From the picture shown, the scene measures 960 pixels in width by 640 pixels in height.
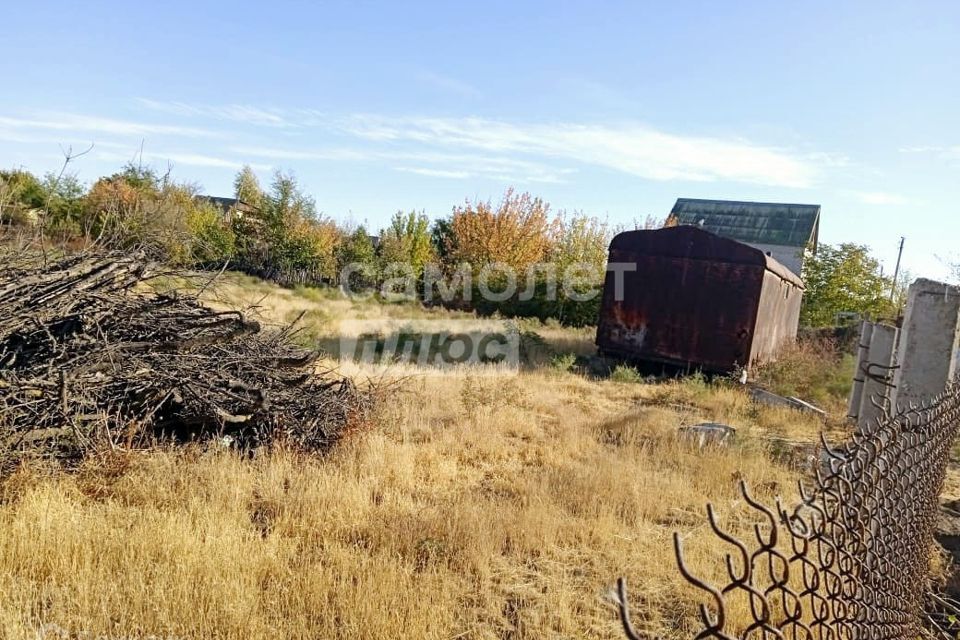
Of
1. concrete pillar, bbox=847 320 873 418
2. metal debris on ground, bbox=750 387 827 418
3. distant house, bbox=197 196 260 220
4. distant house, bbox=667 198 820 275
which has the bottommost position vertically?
metal debris on ground, bbox=750 387 827 418

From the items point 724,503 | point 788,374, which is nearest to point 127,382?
point 724,503

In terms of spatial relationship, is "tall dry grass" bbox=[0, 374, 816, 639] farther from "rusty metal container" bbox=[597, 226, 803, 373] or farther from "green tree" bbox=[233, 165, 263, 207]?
"green tree" bbox=[233, 165, 263, 207]

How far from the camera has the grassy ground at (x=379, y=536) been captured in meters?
2.79

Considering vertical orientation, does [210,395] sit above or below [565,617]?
above

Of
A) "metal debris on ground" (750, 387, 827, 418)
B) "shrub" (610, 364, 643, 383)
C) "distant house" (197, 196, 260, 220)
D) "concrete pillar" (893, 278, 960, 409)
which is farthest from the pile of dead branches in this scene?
"distant house" (197, 196, 260, 220)

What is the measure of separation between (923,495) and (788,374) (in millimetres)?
9137

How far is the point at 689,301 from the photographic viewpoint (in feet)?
39.5

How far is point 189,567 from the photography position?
3.01 meters

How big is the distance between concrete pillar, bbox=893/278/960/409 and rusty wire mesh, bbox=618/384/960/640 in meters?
0.15

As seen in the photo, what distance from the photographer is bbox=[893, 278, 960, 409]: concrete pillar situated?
323 centimetres

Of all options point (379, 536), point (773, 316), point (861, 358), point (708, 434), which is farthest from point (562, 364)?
point (379, 536)

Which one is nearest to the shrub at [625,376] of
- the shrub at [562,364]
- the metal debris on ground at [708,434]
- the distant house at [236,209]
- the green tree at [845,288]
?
the shrub at [562,364]

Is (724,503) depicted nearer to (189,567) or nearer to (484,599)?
(484,599)

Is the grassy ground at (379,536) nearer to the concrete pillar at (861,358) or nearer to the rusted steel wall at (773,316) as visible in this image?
the concrete pillar at (861,358)
